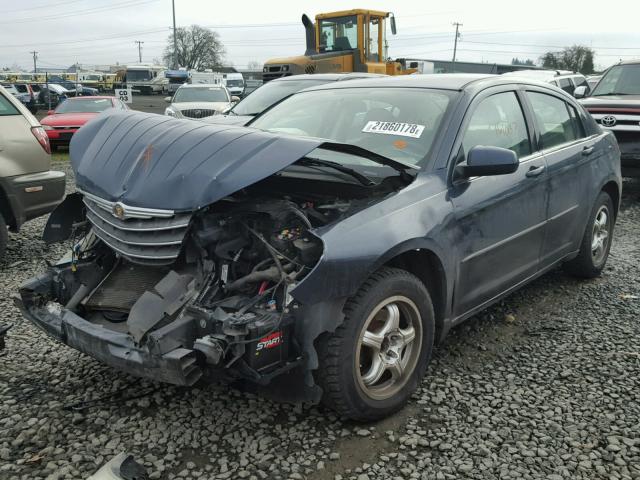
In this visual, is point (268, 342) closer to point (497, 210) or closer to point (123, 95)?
point (497, 210)

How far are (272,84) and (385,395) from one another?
7838 mm

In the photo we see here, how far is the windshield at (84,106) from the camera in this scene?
600 inches

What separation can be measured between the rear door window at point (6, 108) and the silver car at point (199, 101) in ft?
27.6

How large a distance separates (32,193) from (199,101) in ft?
33.5

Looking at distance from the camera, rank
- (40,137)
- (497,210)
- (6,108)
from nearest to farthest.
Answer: (497,210) → (6,108) → (40,137)

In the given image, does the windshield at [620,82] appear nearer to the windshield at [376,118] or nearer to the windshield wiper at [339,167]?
the windshield at [376,118]

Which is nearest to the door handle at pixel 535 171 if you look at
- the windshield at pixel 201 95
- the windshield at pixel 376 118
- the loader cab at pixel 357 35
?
the windshield at pixel 376 118

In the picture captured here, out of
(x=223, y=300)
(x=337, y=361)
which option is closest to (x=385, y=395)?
(x=337, y=361)

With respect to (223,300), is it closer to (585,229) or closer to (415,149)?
(415,149)

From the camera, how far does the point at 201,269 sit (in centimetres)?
289

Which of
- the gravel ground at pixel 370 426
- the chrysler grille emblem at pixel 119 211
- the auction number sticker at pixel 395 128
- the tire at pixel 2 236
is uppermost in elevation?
the auction number sticker at pixel 395 128

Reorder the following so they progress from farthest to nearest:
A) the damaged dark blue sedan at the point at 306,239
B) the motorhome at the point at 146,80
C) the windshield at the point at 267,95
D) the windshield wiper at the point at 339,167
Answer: the motorhome at the point at 146,80 → the windshield at the point at 267,95 → the windshield wiper at the point at 339,167 → the damaged dark blue sedan at the point at 306,239

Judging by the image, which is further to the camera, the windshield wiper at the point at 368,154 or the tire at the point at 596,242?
the tire at the point at 596,242

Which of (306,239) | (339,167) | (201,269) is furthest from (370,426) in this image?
(339,167)
